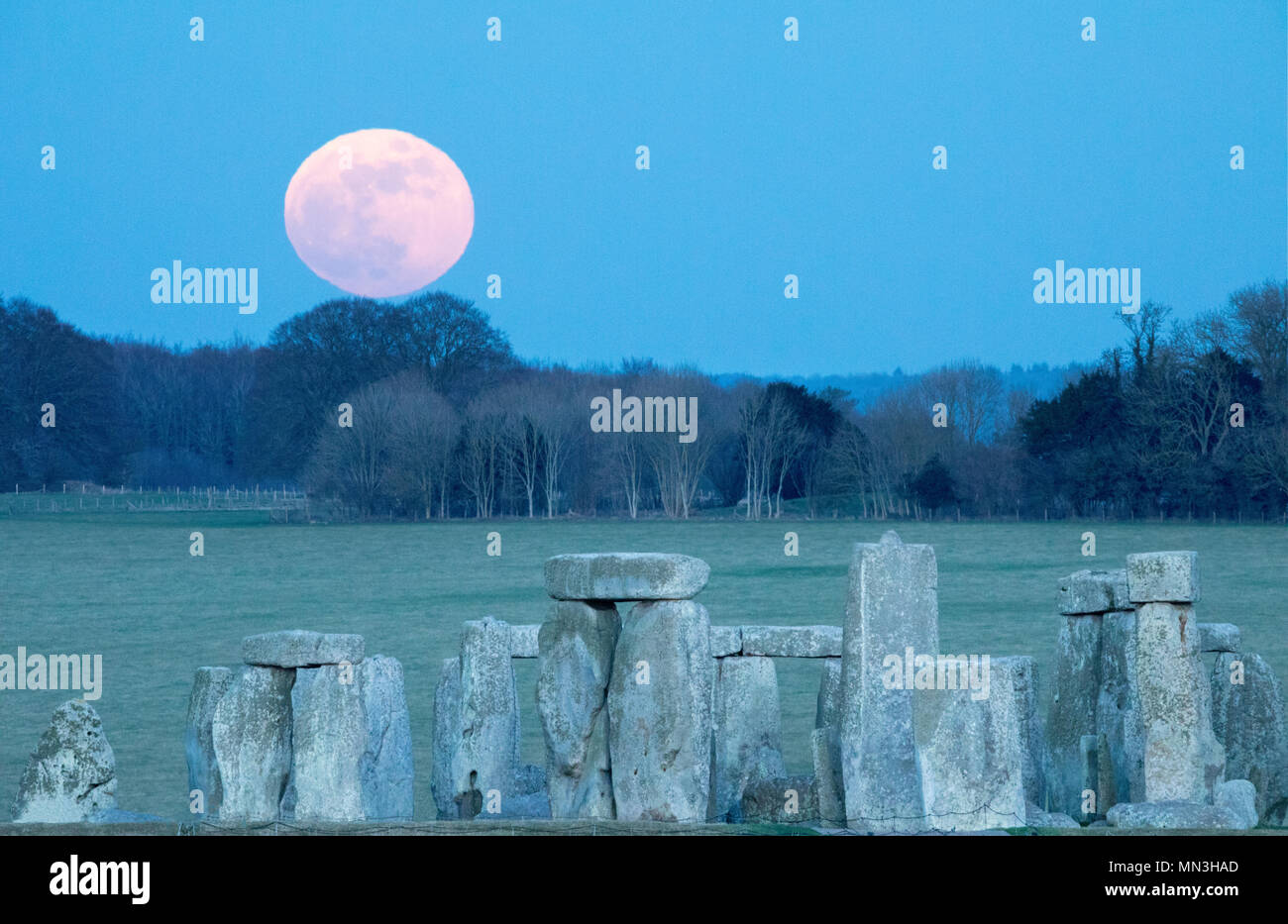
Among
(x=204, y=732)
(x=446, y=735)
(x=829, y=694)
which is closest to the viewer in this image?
(x=204, y=732)

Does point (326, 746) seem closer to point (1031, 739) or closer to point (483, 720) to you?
point (483, 720)

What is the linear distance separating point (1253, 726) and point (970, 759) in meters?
3.22

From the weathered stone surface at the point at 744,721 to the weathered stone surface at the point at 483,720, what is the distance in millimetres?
1754

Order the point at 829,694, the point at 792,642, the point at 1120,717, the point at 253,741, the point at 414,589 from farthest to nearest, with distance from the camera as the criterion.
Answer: the point at 414,589, the point at 792,642, the point at 829,694, the point at 1120,717, the point at 253,741

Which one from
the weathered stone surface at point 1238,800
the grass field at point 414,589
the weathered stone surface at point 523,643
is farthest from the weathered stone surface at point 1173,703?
the grass field at point 414,589

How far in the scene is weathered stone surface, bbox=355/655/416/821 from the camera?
11.5 meters

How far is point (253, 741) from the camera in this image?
35.6 ft

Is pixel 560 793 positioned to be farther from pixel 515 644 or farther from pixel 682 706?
pixel 515 644

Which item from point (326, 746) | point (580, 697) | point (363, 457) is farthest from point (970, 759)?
point (363, 457)

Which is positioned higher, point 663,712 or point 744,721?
point 663,712

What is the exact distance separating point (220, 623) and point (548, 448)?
3333 centimetres

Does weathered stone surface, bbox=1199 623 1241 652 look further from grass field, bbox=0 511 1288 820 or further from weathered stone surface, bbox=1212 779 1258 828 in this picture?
grass field, bbox=0 511 1288 820

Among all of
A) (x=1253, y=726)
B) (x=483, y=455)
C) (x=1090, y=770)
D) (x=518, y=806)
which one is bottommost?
(x=518, y=806)

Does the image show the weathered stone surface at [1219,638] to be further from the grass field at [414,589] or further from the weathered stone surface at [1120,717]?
the grass field at [414,589]
